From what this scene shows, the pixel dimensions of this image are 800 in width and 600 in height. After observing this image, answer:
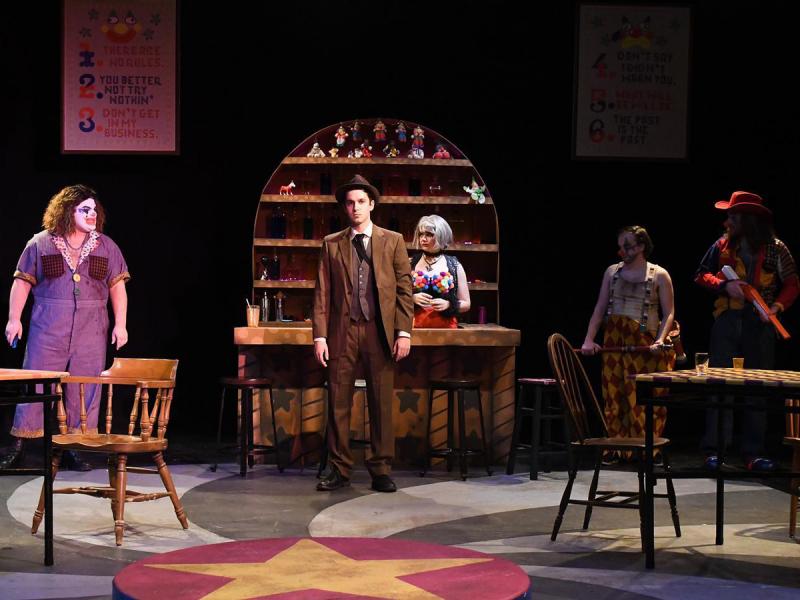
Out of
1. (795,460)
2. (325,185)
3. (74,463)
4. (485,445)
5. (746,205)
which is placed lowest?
(74,463)

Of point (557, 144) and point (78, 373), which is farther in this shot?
point (557, 144)

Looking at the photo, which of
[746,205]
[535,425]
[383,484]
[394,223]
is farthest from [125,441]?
[746,205]

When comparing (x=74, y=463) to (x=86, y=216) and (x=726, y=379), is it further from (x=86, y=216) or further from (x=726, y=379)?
(x=726, y=379)

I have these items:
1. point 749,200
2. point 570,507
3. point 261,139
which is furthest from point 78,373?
point 749,200

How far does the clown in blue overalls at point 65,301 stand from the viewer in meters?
6.34

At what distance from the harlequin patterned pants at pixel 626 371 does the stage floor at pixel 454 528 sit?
0.42 metres

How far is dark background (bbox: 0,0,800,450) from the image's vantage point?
795 centimetres

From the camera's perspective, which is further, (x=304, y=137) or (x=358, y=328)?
(x=304, y=137)

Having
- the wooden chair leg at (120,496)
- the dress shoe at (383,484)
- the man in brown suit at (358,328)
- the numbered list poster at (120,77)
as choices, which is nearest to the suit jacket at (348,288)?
the man in brown suit at (358,328)

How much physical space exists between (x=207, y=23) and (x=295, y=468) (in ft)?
11.2

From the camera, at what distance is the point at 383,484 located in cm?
588

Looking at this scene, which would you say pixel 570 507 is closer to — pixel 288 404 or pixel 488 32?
pixel 288 404

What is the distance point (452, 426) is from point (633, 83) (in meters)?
3.18

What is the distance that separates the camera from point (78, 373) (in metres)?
6.35
